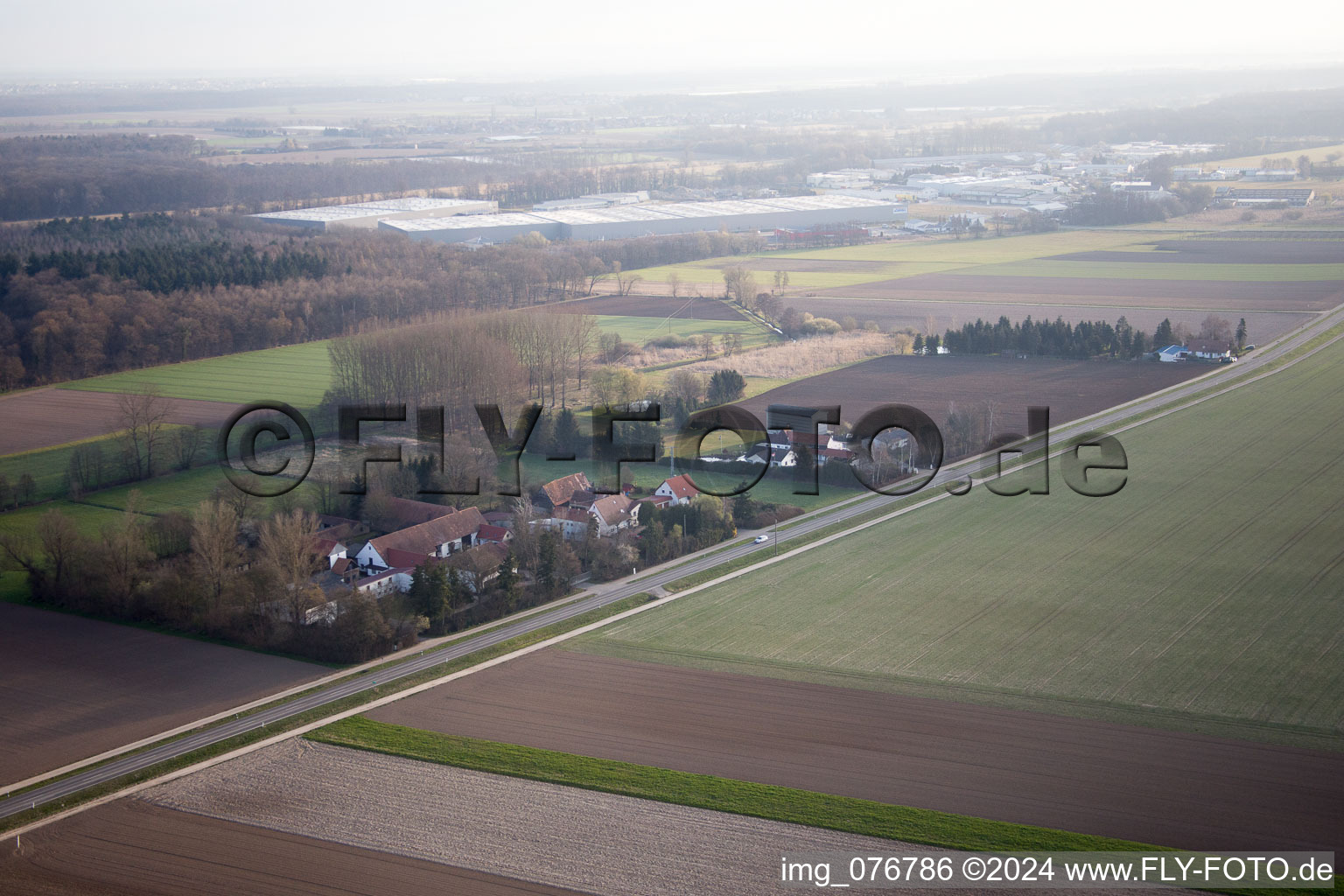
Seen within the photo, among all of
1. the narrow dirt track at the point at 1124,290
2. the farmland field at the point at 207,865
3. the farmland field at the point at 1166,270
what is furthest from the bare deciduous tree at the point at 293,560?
the farmland field at the point at 1166,270

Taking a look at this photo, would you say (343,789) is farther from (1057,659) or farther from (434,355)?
(434,355)

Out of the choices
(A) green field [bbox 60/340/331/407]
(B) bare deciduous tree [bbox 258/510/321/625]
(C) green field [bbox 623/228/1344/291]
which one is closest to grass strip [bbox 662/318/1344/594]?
(B) bare deciduous tree [bbox 258/510/321/625]

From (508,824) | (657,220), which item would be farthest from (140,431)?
(657,220)

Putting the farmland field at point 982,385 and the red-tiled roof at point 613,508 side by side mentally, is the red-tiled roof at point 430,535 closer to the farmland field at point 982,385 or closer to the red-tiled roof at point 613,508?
the red-tiled roof at point 613,508

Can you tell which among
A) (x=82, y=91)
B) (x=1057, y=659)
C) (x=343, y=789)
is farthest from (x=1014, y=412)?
(x=82, y=91)

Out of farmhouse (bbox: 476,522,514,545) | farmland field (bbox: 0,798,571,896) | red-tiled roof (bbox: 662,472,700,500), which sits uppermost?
red-tiled roof (bbox: 662,472,700,500)

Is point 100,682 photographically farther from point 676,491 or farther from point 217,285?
point 217,285

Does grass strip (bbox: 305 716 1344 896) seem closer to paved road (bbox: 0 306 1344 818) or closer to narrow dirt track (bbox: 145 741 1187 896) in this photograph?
narrow dirt track (bbox: 145 741 1187 896)
